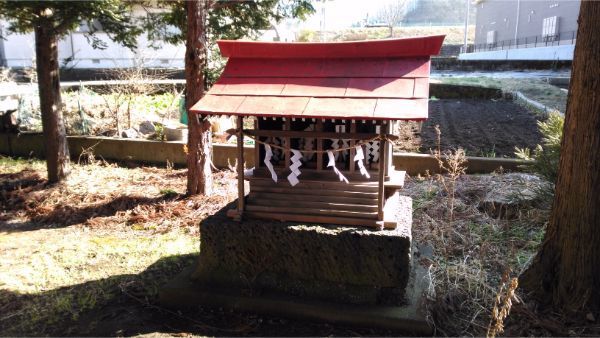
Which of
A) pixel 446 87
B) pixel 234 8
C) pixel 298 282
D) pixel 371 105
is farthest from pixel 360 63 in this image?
pixel 446 87

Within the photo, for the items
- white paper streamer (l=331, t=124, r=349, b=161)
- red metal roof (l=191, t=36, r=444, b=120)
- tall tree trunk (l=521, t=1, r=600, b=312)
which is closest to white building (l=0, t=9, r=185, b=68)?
red metal roof (l=191, t=36, r=444, b=120)

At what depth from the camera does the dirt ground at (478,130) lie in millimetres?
9539

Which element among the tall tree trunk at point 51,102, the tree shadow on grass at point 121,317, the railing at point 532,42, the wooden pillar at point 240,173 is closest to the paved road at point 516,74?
the railing at point 532,42

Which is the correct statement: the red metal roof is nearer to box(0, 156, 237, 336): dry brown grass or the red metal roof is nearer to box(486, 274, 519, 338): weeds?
box(486, 274, 519, 338): weeds

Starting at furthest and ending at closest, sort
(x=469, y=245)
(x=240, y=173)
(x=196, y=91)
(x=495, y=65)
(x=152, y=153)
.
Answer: (x=495, y=65), (x=152, y=153), (x=196, y=91), (x=469, y=245), (x=240, y=173)

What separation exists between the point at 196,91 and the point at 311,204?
A: 3661 millimetres

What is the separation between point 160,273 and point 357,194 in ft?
8.11

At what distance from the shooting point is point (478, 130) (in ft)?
36.9

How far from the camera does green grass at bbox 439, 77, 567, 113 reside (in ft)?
43.9

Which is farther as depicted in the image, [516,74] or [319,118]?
[516,74]

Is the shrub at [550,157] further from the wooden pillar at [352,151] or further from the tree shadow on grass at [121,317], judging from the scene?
the tree shadow on grass at [121,317]

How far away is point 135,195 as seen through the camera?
7.66m

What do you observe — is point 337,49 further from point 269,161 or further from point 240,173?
point 240,173

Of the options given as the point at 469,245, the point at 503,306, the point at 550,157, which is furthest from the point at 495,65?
the point at 503,306
